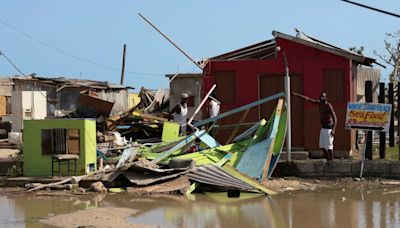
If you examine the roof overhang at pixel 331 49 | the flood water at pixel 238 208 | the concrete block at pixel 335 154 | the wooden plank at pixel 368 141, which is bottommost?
the flood water at pixel 238 208

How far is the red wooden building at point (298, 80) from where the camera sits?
15680 mm

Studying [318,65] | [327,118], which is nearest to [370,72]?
[318,65]

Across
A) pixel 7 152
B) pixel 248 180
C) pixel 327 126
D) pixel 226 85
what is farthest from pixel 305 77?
pixel 7 152

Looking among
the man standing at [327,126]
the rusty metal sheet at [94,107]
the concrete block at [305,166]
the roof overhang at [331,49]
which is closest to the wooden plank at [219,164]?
the concrete block at [305,166]

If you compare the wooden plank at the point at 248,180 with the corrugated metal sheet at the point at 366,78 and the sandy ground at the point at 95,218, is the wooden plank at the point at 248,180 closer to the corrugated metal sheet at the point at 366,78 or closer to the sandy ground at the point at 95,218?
the sandy ground at the point at 95,218

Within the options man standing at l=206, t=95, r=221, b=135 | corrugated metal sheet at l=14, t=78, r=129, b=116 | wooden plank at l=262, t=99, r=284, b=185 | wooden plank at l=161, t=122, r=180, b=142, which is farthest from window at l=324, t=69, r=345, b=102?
corrugated metal sheet at l=14, t=78, r=129, b=116

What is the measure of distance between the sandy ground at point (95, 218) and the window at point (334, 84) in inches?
298

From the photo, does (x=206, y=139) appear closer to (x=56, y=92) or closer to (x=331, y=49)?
(x=331, y=49)

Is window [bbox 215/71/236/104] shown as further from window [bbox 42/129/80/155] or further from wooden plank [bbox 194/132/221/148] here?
window [bbox 42/129/80/155]

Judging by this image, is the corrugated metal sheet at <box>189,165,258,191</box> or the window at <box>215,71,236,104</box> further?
the window at <box>215,71,236,104</box>

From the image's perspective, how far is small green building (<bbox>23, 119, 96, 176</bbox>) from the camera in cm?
1322

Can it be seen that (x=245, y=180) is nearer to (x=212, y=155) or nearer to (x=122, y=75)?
(x=212, y=155)

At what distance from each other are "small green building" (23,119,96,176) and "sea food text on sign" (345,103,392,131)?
6148 mm

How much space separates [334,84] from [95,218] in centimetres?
867
